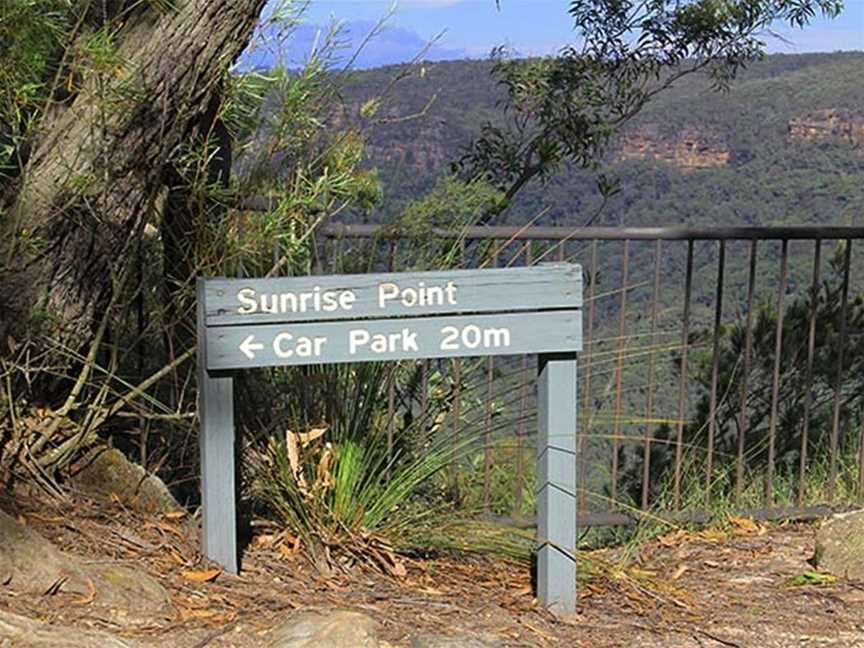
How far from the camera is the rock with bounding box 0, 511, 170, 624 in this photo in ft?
14.0

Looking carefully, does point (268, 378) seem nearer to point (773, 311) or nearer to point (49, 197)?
point (49, 197)

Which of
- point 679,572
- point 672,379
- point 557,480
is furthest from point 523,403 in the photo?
point 672,379

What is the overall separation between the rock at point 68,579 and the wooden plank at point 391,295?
84 centimetres

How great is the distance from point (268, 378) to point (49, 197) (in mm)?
981

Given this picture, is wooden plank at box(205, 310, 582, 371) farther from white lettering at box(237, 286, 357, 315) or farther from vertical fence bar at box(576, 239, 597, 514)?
vertical fence bar at box(576, 239, 597, 514)

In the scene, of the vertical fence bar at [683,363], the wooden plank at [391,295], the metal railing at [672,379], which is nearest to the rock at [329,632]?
the wooden plank at [391,295]

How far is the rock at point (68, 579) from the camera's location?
426cm

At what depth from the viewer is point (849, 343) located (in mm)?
8555

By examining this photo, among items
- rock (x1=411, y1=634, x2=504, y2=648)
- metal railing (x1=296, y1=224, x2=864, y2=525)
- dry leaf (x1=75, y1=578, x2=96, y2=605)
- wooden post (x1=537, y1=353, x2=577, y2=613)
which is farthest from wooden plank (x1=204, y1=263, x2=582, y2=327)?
rock (x1=411, y1=634, x2=504, y2=648)

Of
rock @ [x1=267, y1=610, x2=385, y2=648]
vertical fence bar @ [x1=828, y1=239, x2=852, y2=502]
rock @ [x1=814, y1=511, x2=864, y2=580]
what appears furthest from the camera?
vertical fence bar @ [x1=828, y1=239, x2=852, y2=502]

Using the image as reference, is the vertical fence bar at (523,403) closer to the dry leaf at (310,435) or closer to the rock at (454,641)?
the dry leaf at (310,435)

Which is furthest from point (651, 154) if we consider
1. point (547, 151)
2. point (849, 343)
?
point (849, 343)

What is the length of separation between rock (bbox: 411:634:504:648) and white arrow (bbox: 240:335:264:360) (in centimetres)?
100

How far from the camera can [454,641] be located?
422 cm
